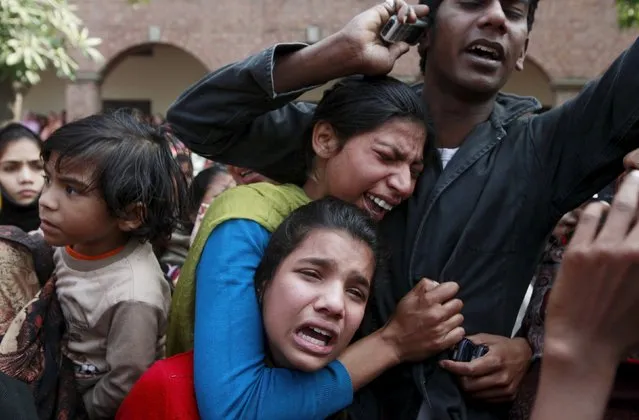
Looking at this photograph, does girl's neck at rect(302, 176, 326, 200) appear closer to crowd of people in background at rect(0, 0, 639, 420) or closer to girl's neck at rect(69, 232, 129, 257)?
crowd of people in background at rect(0, 0, 639, 420)

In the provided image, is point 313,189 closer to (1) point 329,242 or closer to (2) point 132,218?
(1) point 329,242

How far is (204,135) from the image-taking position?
84.6 inches

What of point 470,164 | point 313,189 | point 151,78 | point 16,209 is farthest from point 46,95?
point 470,164

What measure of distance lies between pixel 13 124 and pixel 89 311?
2714 mm

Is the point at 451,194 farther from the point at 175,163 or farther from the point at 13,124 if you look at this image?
the point at 13,124

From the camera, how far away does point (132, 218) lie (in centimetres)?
220

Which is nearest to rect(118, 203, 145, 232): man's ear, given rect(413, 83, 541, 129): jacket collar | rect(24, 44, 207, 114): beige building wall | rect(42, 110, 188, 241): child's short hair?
rect(42, 110, 188, 241): child's short hair

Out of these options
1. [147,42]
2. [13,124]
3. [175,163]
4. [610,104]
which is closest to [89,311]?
[175,163]

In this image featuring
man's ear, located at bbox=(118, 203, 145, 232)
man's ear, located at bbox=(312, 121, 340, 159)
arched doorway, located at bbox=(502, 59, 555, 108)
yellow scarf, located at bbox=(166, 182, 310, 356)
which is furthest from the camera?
arched doorway, located at bbox=(502, 59, 555, 108)

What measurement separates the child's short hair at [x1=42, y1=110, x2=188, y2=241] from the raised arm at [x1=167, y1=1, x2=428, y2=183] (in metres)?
0.13

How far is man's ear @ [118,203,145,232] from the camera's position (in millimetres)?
2186

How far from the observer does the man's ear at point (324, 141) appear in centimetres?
205

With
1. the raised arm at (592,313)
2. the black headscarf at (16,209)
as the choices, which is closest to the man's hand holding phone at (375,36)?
the raised arm at (592,313)

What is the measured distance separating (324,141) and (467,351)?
2.14ft
